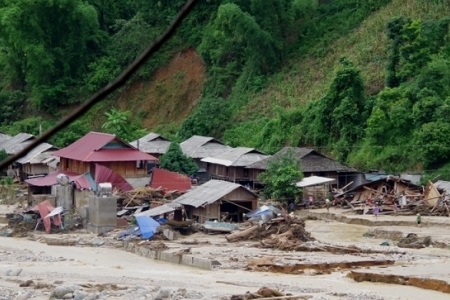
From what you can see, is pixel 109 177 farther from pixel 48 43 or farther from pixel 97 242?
pixel 48 43

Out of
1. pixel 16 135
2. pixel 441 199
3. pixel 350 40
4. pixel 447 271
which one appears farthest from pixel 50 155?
pixel 447 271

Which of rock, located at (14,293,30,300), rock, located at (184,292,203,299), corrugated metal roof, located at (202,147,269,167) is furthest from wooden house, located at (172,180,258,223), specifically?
rock, located at (14,293,30,300)

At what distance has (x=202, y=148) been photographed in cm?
4172

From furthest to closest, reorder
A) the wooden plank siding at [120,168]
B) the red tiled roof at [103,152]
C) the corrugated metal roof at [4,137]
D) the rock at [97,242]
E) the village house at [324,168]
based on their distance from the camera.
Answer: the corrugated metal roof at [4,137], the village house at [324,168], the wooden plank siding at [120,168], the red tiled roof at [103,152], the rock at [97,242]

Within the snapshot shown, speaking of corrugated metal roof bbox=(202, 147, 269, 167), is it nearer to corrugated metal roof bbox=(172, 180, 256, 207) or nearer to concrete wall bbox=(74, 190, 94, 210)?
corrugated metal roof bbox=(172, 180, 256, 207)

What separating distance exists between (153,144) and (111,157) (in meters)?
7.21

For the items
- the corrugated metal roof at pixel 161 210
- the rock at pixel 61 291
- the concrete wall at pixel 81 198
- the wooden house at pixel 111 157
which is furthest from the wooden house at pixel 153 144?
the rock at pixel 61 291

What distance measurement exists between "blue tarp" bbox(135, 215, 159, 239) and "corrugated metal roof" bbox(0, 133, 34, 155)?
14815 mm

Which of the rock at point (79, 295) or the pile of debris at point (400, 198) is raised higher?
the pile of debris at point (400, 198)

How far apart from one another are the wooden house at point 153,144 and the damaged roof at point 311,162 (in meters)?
5.95

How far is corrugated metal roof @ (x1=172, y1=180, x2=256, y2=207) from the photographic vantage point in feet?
104

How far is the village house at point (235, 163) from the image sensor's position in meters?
38.4

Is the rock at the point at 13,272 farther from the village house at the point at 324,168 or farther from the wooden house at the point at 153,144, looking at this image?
the wooden house at the point at 153,144

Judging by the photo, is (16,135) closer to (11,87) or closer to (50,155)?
(50,155)
